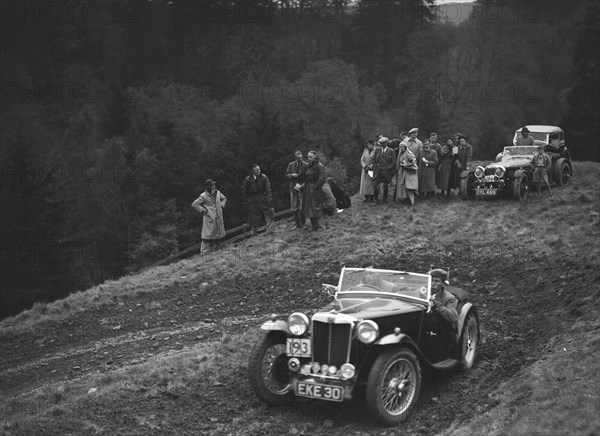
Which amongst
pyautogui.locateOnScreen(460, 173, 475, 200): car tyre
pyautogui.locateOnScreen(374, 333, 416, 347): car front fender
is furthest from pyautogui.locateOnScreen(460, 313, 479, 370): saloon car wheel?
pyautogui.locateOnScreen(460, 173, 475, 200): car tyre

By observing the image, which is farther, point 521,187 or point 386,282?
point 521,187

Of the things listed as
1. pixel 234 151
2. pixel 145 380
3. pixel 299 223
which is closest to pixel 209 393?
pixel 145 380

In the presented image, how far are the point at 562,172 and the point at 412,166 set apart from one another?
20.0 feet

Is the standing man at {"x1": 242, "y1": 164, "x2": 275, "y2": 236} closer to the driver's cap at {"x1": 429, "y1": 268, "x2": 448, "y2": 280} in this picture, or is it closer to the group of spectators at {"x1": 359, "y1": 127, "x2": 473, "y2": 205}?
the group of spectators at {"x1": 359, "y1": 127, "x2": 473, "y2": 205}

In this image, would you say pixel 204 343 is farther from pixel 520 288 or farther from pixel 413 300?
pixel 520 288

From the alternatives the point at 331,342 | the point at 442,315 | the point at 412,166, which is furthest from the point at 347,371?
the point at 412,166

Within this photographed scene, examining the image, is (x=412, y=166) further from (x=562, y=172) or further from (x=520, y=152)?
(x=562, y=172)

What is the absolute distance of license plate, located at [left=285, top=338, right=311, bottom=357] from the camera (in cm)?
1078

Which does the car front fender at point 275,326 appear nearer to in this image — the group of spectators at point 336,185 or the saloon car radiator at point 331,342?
the saloon car radiator at point 331,342

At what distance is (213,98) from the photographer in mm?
65750

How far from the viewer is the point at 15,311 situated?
3662cm

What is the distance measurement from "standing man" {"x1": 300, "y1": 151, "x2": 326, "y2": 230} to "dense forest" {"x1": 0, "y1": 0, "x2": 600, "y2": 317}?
19623mm

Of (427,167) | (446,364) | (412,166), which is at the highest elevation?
(412,166)

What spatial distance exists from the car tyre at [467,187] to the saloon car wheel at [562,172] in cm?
334
